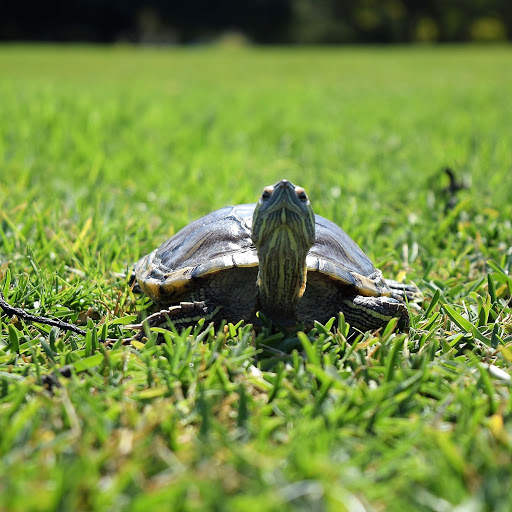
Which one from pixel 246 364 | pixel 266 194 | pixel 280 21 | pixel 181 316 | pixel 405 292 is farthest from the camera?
pixel 280 21

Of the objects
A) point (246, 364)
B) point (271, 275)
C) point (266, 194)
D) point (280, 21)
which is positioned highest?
point (280, 21)

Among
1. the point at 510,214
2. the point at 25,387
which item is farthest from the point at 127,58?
the point at 25,387

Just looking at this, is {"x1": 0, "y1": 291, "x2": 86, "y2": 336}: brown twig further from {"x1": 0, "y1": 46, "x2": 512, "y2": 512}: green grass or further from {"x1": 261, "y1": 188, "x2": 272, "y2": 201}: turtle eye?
{"x1": 261, "y1": 188, "x2": 272, "y2": 201}: turtle eye

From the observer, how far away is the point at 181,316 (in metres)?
2.10

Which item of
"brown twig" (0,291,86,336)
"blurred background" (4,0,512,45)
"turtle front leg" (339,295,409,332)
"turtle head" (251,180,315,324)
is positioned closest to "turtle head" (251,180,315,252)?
"turtle head" (251,180,315,324)

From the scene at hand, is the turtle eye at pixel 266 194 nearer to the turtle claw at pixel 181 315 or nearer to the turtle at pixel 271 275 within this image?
the turtle at pixel 271 275

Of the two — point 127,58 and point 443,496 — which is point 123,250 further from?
A: point 127,58

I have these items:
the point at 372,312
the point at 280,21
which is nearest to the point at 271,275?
the point at 372,312

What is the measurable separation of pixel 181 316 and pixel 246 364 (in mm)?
354

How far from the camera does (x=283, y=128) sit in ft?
22.6

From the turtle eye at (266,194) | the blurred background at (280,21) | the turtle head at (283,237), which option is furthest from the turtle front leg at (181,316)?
the blurred background at (280,21)

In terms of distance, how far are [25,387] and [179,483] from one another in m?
0.57

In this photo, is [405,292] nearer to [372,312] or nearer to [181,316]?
[372,312]

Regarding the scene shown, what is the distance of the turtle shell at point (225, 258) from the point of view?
2.15m
